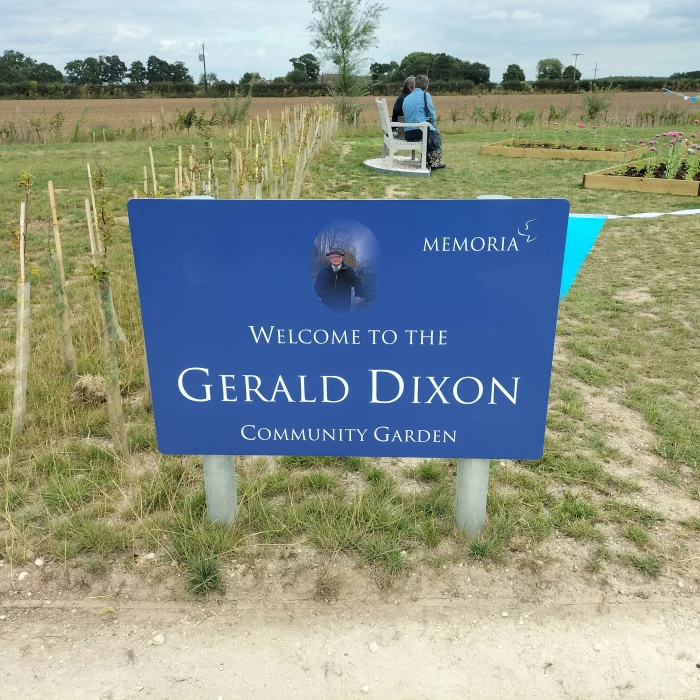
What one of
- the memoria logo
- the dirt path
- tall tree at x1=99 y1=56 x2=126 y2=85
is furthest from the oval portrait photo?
tall tree at x1=99 y1=56 x2=126 y2=85

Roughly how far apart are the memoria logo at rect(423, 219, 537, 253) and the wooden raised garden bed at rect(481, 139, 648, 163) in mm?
11357

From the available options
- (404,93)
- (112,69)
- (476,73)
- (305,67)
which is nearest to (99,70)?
(112,69)

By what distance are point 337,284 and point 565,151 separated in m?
12.1

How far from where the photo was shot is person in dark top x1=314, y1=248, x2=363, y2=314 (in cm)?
194

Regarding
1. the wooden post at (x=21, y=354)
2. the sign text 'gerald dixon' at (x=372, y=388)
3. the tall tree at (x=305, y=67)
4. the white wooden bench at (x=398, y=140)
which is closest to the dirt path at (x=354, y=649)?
the sign text 'gerald dixon' at (x=372, y=388)

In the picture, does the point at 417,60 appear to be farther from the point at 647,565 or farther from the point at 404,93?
the point at 647,565

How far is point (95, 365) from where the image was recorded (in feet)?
11.9

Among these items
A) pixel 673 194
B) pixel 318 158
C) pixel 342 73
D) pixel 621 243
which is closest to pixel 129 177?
pixel 318 158

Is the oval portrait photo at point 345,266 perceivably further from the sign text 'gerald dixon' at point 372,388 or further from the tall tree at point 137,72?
the tall tree at point 137,72

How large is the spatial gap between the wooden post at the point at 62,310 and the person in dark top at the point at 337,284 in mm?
1809

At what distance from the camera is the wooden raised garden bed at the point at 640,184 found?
8.78 metres

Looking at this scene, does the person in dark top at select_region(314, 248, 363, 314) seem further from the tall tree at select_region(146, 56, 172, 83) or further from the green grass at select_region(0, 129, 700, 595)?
the tall tree at select_region(146, 56, 172, 83)

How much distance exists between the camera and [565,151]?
12.7 m

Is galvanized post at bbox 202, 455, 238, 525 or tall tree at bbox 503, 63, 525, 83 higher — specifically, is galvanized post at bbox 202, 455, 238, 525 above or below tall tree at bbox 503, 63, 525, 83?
below
